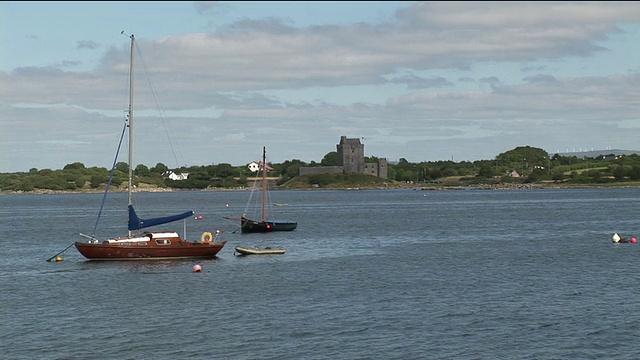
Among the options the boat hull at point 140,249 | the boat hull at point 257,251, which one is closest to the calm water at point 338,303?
the boat hull at point 140,249

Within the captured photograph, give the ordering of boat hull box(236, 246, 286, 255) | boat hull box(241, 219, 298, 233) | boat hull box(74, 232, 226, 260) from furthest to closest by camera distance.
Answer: boat hull box(241, 219, 298, 233), boat hull box(236, 246, 286, 255), boat hull box(74, 232, 226, 260)

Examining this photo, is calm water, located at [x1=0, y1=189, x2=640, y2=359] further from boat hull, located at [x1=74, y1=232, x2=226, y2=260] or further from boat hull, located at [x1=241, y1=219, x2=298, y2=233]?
boat hull, located at [x1=241, y1=219, x2=298, y2=233]

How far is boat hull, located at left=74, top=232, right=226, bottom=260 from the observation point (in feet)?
232

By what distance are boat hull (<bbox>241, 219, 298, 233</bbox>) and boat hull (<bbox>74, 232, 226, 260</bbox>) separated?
126 feet

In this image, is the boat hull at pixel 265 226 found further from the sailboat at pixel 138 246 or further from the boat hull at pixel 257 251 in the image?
the sailboat at pixel 138 246

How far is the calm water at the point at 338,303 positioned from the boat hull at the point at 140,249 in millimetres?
1016

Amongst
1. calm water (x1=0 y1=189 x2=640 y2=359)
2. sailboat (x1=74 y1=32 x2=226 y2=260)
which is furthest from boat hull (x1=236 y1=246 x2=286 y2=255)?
sailboat (x1=74 y1=32 x2=226 y2=260)

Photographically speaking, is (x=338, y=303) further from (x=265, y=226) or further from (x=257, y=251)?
(x=265, y=226)

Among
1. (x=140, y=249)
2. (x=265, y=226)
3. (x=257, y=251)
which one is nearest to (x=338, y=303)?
(x=140, y=249)

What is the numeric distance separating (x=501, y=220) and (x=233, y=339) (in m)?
101

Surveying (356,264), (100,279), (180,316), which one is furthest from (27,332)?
(356,264)

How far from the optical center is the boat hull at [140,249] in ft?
232

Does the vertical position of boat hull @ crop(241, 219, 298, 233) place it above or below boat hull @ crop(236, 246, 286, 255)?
above

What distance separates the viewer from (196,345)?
4016cm
